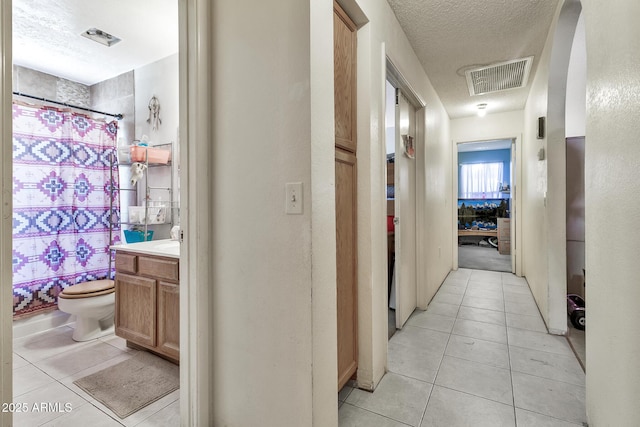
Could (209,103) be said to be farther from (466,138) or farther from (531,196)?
(466,138)

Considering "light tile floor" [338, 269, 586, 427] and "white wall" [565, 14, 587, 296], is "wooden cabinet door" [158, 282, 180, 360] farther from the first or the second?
"white wall" [565, 14, 587, 296]

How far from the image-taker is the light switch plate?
1.14m

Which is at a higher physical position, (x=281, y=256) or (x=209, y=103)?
(x=209, y=103)

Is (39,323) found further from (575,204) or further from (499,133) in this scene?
(499,133)

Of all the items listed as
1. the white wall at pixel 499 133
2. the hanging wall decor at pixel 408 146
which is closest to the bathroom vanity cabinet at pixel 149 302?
the hanging wall decor at pixel 408 146

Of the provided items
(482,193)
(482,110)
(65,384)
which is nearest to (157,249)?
(65,384)

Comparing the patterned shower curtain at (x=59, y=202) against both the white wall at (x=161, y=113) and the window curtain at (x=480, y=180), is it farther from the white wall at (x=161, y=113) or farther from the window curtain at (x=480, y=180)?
the window curtain at (x=480, y=180)

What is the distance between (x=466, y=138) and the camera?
191 inches

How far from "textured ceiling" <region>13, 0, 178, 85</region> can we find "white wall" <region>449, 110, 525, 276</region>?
14.1ft

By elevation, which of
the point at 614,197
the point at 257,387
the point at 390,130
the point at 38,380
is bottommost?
Result: the point at 38,380

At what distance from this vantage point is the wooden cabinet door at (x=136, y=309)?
80.1 inches

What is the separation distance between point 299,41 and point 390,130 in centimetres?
456

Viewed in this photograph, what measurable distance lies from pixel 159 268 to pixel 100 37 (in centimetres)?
211

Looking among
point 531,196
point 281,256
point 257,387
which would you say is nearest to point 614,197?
point 281,256
